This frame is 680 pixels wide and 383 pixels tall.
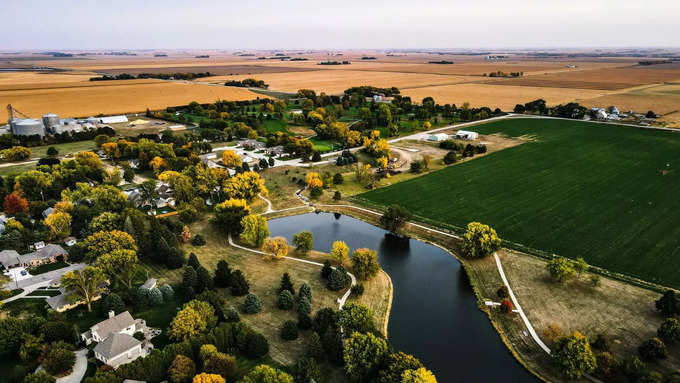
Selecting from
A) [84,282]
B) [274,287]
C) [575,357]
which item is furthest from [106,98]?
[575,357]

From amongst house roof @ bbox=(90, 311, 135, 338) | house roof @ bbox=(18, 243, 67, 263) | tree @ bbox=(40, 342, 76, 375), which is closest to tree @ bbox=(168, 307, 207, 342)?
house roof @ bbox=(90, 311, 135, 338)

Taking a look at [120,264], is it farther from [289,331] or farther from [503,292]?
[503,292]

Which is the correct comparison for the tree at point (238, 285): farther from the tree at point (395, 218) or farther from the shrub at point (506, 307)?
the shrub at point (506, 307)

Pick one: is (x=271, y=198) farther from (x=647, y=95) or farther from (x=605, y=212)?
(x=647, y=95)

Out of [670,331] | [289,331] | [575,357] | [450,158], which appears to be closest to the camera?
[575,357]

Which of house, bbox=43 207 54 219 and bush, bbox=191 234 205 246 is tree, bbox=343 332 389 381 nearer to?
bush, bbox=191 234 205 246

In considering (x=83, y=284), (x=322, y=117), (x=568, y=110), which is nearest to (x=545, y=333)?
(x=83, y=284)

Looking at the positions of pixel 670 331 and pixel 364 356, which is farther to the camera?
pixel 670 331
